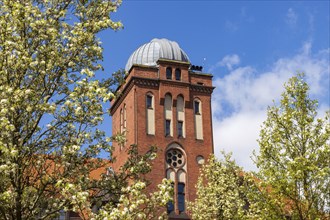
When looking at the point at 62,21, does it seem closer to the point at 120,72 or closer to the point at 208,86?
the point at 120,72

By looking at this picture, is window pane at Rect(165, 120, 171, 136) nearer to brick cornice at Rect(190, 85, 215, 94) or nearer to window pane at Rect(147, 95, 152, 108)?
window pane at Rect(147, 95, 152, 108)

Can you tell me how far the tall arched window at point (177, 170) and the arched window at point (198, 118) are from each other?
2425 millimetres

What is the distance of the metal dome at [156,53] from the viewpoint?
46438 millimetres

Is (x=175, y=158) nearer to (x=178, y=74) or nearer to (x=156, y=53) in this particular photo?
(x=178, y=74)

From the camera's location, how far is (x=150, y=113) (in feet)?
141

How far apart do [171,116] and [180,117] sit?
0.87 metres

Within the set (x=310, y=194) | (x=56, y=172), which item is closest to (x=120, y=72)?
(x=56, y=172)

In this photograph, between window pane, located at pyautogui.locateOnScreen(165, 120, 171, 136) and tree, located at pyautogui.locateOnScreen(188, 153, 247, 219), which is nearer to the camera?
tree, located at pyautogui.locateOnScreen(188, 153, 247, 219)

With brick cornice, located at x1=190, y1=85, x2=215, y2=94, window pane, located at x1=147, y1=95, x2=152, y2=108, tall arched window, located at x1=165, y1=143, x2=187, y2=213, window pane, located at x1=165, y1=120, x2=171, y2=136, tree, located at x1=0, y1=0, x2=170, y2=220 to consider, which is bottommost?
tree, located at x1=0, y1=0, x2=170, y2=220

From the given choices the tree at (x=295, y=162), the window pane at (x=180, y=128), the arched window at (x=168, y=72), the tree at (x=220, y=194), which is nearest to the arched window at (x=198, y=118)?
the window pane at (x=180, y=128)

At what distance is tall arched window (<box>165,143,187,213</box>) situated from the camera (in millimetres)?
41272

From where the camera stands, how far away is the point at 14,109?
10.8 meters

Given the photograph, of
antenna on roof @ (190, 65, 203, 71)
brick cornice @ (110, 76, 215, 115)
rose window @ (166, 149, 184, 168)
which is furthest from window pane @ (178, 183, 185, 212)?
antenna on roof @ (190, 65, 203, 71)

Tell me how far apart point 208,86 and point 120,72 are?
32.4 metres
